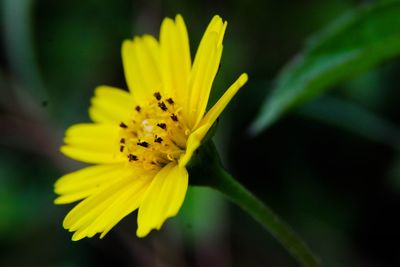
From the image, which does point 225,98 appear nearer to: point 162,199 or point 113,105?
point 162,199

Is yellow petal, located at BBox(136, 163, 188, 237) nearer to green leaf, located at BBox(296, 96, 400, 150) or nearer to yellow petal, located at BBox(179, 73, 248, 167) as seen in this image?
yellow petal, located at BBox(179, 73, 248, 167)

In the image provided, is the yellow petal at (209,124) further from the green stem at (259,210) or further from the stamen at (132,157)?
the stamen at (132,157)

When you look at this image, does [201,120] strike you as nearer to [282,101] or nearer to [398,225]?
[282,101]

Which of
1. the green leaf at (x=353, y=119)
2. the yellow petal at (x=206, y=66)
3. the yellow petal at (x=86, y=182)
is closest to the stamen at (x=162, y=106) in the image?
the yellow petal at (x=206, y=66)

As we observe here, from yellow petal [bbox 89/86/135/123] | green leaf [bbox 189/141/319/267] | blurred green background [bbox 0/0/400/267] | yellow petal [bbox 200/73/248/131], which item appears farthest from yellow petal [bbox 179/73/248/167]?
blurred green background [bbox 0/0/400/267]

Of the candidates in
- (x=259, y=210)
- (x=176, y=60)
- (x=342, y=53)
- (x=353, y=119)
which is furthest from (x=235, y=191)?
(x=353, y=119)

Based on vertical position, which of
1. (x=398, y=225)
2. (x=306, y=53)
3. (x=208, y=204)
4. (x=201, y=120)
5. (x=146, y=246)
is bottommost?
(x=146, y=246)

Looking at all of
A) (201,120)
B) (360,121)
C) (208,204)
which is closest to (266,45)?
(360,121)
